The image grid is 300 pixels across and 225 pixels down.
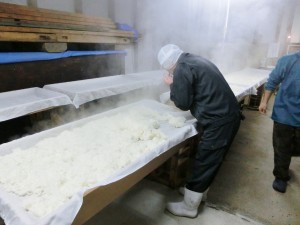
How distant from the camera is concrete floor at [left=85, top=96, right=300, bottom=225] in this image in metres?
2.53

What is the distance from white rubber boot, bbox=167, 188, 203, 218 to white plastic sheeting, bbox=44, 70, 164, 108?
155 cm

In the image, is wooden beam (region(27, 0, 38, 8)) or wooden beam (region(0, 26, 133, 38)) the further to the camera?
wooden beam (region(27, 0, 38, 8))

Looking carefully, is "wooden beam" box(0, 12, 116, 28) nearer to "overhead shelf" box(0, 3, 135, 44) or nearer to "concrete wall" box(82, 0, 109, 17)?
"overhead shelf" box(0, 3, 135, 44)

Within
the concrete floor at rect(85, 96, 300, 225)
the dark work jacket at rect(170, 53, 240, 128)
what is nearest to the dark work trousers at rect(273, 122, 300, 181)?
the concrete floor at rect(85, 96, 300, 225)

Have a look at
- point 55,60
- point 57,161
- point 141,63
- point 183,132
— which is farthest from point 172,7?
point 57,161

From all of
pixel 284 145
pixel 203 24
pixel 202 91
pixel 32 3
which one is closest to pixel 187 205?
pixel 202 91

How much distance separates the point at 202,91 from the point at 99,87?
60.6 inches

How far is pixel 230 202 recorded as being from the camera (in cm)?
283

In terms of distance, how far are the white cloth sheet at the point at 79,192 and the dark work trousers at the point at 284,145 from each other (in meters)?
1.27

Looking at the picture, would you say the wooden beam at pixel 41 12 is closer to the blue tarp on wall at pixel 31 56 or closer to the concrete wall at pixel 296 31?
the blue tarp on wall at pixel 31 56

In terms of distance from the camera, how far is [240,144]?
177 inches

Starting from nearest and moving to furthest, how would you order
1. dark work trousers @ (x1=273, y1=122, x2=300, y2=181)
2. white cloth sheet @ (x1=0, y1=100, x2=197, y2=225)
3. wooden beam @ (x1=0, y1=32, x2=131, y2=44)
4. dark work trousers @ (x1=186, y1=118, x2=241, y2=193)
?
1. white cloth sheet @ (x1=0, y1=100, x2=197, y2=225)
2. dark work trousers @ (x1=186, y1=118, x2=241, y2=193)
3. wooden beam @ (x1=0, y1=32, x2=131, y2=44)
4. dark work trousers @ (x1=273, y1=122, x2=300, y2=181)

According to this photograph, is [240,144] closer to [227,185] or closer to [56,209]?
[227,185]

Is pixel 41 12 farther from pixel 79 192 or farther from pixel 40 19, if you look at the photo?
pixel 79 192
